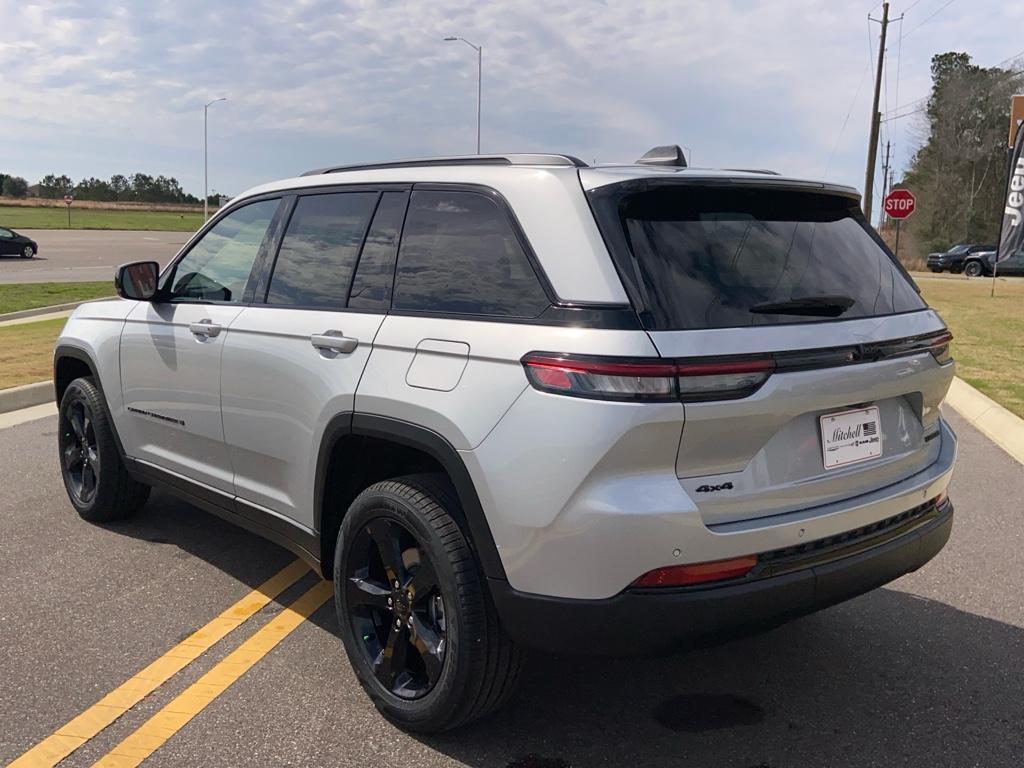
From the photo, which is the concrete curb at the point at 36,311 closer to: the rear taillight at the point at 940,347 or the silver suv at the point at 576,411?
the silver suv at the point at 576,411

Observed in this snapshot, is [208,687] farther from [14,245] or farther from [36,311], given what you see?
[14,245]

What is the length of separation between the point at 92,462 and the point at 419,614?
2918mm

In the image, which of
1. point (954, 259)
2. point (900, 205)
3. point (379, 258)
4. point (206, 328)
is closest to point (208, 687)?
point (206, 328)

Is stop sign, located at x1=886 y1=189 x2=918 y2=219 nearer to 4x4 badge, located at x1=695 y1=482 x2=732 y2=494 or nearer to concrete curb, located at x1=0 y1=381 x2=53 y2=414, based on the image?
concrete curb, located at x1=0 y1=381 x2=53 y2=414

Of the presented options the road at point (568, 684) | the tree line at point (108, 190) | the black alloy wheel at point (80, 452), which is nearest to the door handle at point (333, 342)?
the road at point (568, 684)

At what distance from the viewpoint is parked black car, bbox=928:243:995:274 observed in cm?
4459

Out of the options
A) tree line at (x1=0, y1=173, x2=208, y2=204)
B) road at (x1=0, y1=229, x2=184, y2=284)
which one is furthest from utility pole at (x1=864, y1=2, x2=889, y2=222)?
tree line at (x1=0, y1=173, x2=208, y2=204)

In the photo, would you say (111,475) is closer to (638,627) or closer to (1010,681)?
(638,627)

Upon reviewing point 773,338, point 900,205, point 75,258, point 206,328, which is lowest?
point 75,258

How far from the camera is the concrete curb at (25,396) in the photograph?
27.6 feet

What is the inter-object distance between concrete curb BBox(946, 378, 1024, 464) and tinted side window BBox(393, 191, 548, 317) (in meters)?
5.53

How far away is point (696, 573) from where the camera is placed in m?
2.54

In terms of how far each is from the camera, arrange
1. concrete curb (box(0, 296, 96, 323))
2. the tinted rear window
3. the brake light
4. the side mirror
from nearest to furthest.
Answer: the brake light → the tinted rear window → the side mirror → concrete curb (box(0, 296, 96, 323))

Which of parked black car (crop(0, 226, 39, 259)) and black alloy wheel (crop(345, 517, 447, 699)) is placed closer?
black alloy wheel (crop(345, 517, 447, 699))
